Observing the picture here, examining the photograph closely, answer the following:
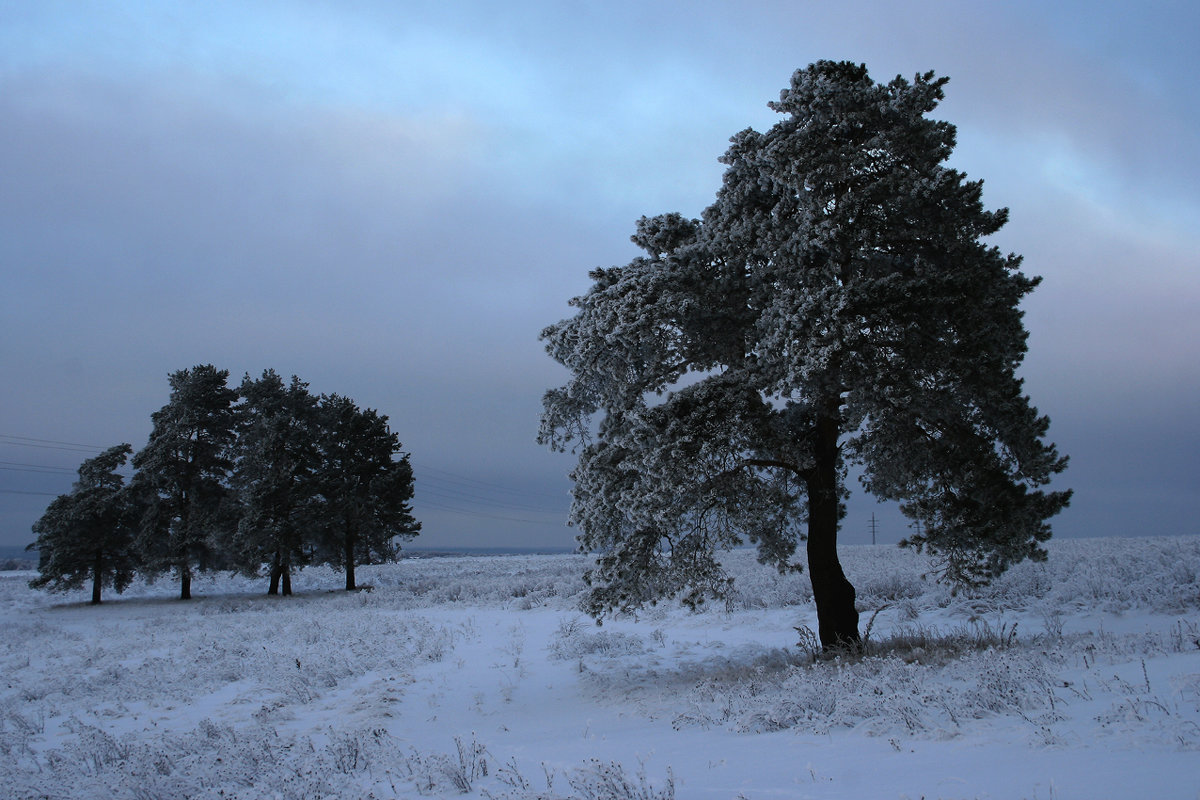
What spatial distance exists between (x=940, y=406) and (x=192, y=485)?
1534 inches

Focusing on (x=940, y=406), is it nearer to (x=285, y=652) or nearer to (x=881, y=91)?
(x=881, y=91)

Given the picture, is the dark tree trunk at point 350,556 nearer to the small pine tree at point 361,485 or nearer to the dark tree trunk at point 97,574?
the small pine tree at point 361,485

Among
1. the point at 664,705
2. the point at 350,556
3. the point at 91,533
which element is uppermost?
the point at 91,533

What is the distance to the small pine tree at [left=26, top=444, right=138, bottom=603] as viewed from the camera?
34844 millimetres

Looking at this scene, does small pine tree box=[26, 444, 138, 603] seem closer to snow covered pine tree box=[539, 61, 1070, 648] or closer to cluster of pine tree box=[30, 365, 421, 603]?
cluster of pine tree box=[30, 365, 421, 603]

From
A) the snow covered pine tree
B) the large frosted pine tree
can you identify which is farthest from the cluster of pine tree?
the snow covered pine tree

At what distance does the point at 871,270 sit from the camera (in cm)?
1085

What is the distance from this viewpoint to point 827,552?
11.8 meters

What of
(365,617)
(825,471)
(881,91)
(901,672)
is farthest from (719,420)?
(365,617)

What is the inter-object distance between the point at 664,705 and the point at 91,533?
39.5m

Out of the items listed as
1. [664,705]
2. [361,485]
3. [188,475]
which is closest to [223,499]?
[188,475]

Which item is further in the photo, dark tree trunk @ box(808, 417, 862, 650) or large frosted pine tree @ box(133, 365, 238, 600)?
large frosted pine tree @ box(133, 365, 238, 600)

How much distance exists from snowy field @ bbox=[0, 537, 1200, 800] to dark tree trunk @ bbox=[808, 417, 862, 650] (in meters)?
0.69

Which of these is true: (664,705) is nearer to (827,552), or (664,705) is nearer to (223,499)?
(827,552)
